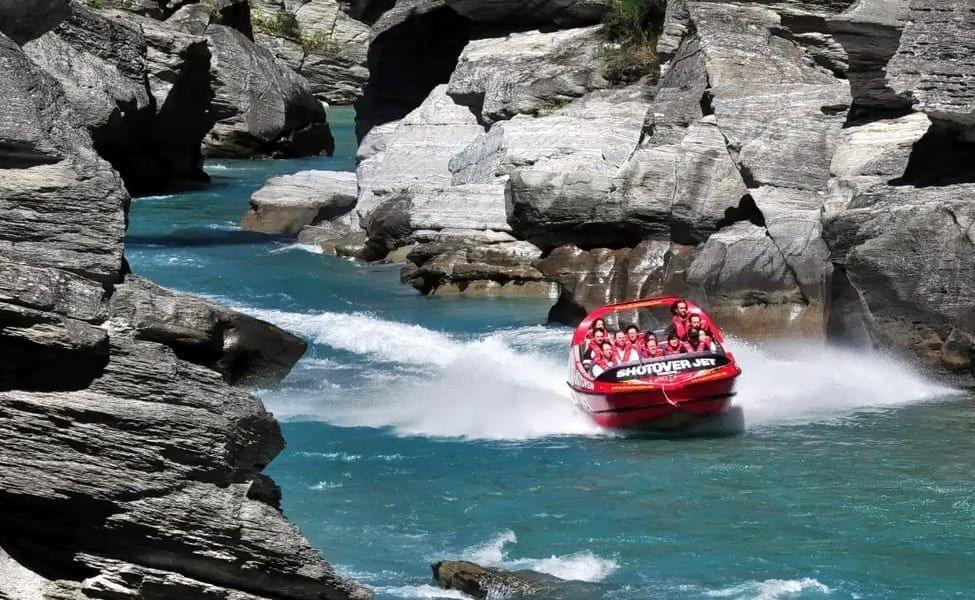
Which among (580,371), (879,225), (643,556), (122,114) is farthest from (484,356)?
(122,114)

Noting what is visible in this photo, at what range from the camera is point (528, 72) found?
35.2 meters

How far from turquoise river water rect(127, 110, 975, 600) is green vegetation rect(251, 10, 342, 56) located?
50933 millimetres

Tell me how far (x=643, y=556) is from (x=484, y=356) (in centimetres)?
1055

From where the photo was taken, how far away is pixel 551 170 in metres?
29.1

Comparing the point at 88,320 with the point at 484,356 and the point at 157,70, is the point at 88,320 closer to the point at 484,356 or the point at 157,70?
the point at 484,356

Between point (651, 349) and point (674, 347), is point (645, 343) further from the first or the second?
point (674, 347)

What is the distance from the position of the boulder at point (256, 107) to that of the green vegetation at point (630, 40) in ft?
62.2

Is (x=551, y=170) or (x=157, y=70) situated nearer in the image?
(x=551, y=170)

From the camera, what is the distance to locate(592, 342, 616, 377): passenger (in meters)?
20.1

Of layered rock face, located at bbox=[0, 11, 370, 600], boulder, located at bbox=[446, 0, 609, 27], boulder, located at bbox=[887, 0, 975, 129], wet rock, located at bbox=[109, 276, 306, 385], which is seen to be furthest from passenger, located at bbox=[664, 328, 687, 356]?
boulder, located at bbox=[446, 0, 609, 27]

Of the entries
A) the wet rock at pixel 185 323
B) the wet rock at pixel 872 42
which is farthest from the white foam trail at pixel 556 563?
the wet rock at pixel 872 42

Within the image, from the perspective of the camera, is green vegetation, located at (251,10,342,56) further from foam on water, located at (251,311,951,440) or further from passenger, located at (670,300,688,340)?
passenger, located at (670,300,688,340)

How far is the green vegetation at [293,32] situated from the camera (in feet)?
251

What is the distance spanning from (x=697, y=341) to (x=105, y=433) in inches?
533
